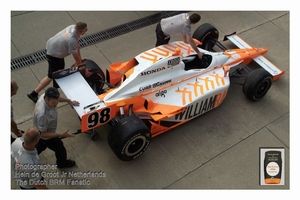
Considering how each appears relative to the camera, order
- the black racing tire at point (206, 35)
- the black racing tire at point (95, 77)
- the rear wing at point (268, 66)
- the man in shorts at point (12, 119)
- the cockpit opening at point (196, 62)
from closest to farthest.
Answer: the man in shorts at point (12, 119) → the black racing tire at point (95, 77) → the cockpit opening at point (196, 62) → the rear wing at point (268, 66) → the black racing tire at point (206, 35)

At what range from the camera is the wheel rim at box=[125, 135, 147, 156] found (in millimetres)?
5918

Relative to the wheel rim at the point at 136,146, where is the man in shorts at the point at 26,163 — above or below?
above

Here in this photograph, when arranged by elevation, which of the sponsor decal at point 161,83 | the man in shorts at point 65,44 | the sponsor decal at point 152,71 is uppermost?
the man in shorts at point 65,44

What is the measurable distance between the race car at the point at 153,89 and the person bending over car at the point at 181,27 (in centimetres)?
23

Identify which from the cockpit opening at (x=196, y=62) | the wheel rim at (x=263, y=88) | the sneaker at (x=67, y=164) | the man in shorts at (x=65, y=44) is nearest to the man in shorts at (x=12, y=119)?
the sneaker at (x=67, y=164)

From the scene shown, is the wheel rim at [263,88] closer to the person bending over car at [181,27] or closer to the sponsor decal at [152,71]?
the person bending over car at [181,27]

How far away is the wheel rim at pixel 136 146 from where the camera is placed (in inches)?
233

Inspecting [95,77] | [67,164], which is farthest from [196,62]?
[67,164]

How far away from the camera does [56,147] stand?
18.1 feet

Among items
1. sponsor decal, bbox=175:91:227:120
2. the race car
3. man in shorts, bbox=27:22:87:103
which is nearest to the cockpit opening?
the race car

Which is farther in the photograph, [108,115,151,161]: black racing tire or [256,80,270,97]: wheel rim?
[256,80,270,97]: wheel rim

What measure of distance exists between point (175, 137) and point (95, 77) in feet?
6.46

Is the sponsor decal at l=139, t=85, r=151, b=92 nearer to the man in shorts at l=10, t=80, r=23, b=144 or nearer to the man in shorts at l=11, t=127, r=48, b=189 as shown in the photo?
the man in shorts at l=10, t=80, r=23, b=144

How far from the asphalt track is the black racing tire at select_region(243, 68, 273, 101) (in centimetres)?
26
